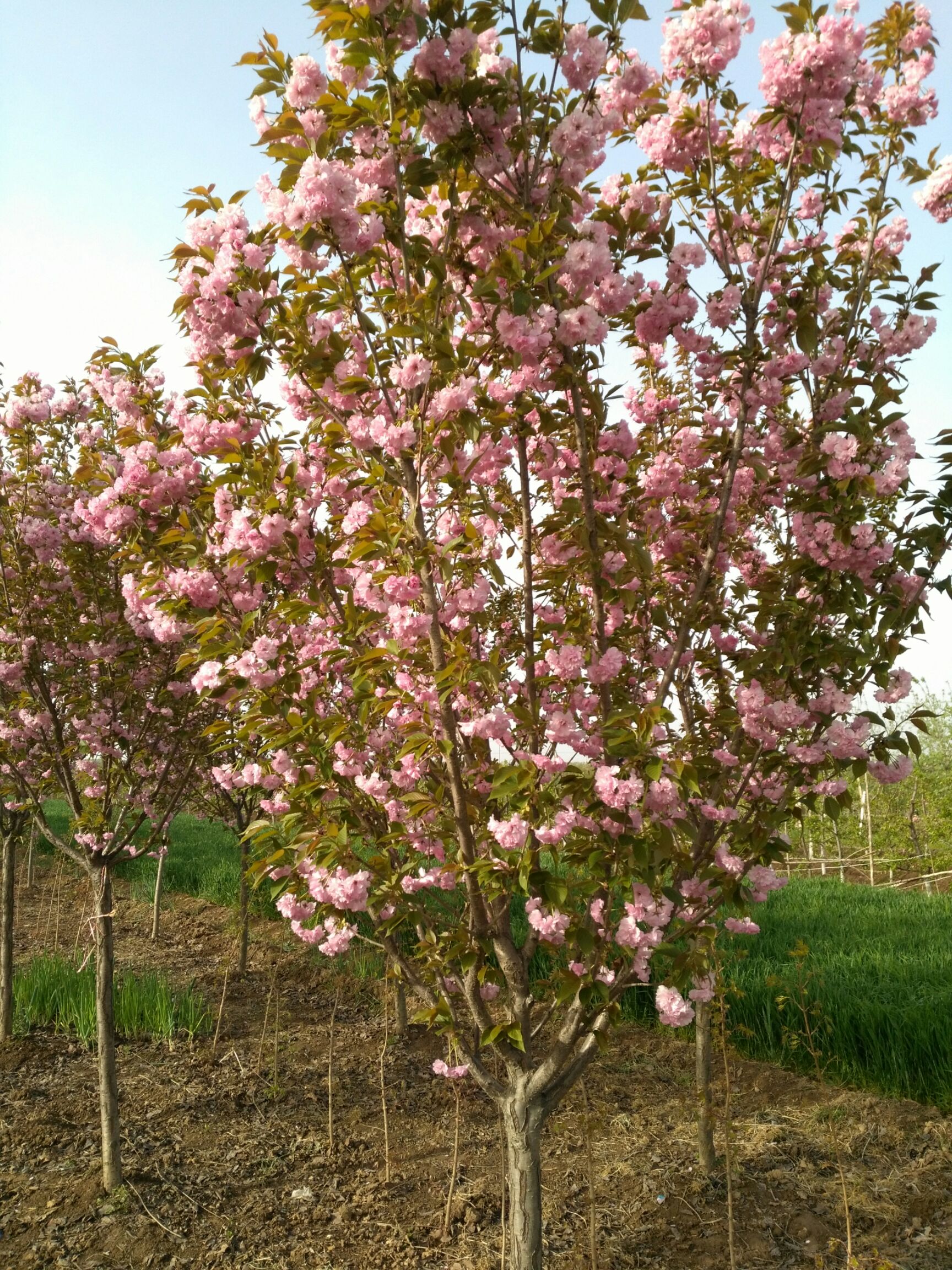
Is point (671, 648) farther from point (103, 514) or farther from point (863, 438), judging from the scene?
point (103, 514)

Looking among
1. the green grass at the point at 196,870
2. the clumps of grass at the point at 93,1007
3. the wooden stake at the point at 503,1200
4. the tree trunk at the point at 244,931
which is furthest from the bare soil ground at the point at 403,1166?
the green grass at the point at 196,870

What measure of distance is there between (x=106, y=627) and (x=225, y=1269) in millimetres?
2895

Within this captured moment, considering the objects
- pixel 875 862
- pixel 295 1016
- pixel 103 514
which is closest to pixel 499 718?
pixel 103 514

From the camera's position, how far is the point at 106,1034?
13.9ft

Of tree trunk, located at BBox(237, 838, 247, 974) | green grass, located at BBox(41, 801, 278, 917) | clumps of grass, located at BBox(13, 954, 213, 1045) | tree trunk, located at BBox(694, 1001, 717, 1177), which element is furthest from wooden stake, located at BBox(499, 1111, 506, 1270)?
green grass, located at BBox(41, 801, 278, 917)

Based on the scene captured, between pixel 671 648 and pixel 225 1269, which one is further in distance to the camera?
pixel 225 1269

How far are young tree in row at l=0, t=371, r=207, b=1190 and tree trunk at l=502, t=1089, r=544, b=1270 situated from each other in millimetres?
2298

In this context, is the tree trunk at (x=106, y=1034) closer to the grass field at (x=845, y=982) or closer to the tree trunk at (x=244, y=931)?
the grass field at (x=845, y=982)

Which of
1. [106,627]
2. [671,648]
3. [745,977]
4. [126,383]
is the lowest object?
[745,977]

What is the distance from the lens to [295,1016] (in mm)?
6781

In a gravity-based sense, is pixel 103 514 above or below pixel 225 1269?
above

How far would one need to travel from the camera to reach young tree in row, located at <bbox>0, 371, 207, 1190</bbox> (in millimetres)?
4242

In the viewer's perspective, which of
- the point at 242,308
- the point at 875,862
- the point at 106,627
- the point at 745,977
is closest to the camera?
the point at 242,308

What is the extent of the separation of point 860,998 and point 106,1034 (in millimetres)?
4845
